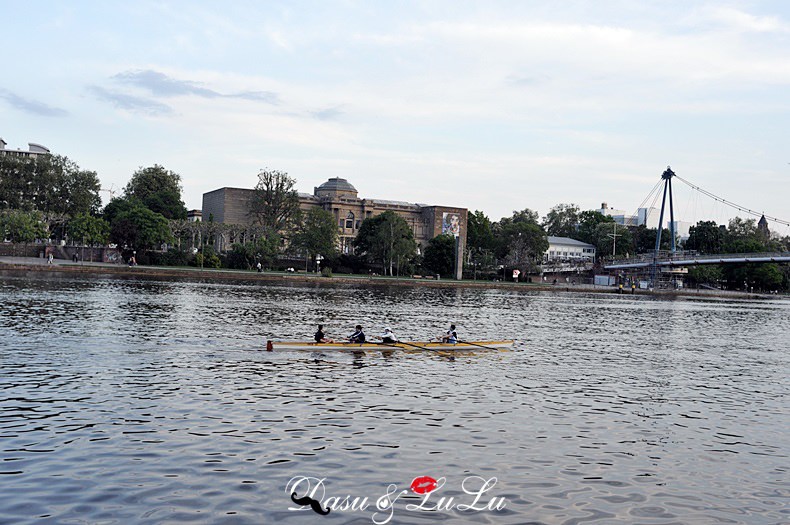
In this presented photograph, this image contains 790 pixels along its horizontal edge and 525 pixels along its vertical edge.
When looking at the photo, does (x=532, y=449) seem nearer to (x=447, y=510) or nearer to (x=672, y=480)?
(x=672, y=480)

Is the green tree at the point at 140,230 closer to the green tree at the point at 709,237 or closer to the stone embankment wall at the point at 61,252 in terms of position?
the stone embankment wall at the point at 61,252

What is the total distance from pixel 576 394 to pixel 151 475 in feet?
53.2

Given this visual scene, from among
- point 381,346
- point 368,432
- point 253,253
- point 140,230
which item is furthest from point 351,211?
point 368,432

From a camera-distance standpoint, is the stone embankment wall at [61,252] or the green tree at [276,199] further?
the green tree at [276,199]

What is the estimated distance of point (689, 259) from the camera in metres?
148

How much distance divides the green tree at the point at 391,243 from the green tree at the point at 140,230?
122 feet

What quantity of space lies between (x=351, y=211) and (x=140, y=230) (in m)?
59.8

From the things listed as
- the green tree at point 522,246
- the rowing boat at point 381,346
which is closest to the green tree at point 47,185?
the green tree at point 522,246

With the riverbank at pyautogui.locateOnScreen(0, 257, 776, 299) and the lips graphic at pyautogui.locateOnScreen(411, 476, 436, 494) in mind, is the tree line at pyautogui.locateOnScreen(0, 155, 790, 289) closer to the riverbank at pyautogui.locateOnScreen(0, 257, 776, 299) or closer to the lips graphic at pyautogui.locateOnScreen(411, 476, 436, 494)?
the riverbank at pyautogui.locateOnScreen(0, 257, 776, 299)

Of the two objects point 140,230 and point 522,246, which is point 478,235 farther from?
point 140,230

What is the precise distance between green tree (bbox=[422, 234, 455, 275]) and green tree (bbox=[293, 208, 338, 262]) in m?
24.7

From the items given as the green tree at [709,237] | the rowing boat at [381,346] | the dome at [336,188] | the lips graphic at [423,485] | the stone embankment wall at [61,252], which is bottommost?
the lips graphic at [423,485]

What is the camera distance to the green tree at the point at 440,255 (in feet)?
462

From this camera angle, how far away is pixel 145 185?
6152 inches
